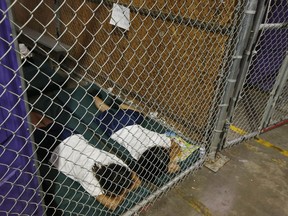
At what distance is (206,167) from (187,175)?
288 mm

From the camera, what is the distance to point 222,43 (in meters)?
2.52

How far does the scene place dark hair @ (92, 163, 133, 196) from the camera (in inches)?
85.4

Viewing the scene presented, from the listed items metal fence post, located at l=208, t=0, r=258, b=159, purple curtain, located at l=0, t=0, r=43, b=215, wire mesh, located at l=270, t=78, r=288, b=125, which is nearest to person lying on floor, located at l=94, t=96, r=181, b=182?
metal fence post, located at l=208, t=0, r=258, b=159

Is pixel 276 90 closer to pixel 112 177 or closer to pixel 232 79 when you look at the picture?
pixel 232 79

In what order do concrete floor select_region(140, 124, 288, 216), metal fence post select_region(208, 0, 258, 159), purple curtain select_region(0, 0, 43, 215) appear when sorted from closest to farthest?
purple curtain select_region(0, 0, 43, 215) → metal fence post select_region(208, 0, 258, 159) → concrete floor select_region(140, 124, 288, 216)

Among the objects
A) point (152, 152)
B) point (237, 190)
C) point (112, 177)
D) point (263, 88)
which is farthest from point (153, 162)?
point (263, 88)

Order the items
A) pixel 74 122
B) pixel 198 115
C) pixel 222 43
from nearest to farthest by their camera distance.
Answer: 1. pixel 222 43
2. pixel 198 115
3. pixel 74 122

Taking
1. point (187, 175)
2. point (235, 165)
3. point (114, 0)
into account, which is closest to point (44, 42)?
point (114, 0)

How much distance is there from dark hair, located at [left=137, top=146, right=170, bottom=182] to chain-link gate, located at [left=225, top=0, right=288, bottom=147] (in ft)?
2.89

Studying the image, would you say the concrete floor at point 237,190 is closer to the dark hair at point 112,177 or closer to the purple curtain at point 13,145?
the dark hair at point 112,177

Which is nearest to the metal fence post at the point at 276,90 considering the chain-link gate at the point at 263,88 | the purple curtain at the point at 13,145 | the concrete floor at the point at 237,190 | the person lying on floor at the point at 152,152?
the chain-link gate at the point at 263,88

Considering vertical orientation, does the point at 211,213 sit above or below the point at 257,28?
below

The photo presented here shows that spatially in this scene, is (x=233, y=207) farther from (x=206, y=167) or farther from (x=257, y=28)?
(x=257, y=28)

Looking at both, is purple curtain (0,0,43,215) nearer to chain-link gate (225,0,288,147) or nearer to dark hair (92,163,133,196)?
dark hair (92,163,133,196)
